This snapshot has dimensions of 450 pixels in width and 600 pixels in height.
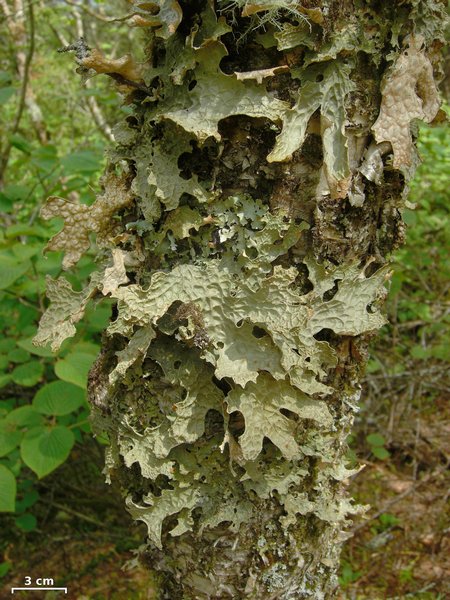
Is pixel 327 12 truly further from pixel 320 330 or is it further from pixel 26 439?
pixel 26 439

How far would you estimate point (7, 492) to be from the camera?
4.96 feet

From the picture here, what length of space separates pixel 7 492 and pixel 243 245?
44.7 inches

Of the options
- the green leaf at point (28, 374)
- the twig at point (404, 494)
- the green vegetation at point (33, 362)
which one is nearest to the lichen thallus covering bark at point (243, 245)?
the green vegetation at point (33, 362)

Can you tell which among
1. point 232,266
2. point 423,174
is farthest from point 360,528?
point 423,174

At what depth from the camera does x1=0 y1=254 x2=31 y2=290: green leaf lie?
5.62ft

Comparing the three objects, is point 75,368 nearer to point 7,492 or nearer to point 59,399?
point 59,399

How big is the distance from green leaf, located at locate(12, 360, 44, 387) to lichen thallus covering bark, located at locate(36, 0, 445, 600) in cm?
85

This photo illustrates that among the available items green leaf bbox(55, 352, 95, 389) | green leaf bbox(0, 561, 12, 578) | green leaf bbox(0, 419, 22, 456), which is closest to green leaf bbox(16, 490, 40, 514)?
green leaf bbox(0, 561, 12, 578)

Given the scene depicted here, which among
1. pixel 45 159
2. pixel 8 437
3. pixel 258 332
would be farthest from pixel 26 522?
pixel 258 332

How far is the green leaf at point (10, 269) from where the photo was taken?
171 centimetres

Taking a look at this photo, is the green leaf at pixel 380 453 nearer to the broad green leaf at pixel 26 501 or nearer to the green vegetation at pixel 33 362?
the green vegetation at pixel 33 362

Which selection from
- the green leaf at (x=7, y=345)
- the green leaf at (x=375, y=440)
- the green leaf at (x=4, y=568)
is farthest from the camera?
the green leaf at (x=375, y=440)

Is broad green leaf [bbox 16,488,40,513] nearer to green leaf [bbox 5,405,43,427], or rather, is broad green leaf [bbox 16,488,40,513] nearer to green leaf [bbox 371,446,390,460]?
green leaf [bbox 5,405,43,427]

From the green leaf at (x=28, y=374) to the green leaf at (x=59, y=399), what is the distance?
135mm
